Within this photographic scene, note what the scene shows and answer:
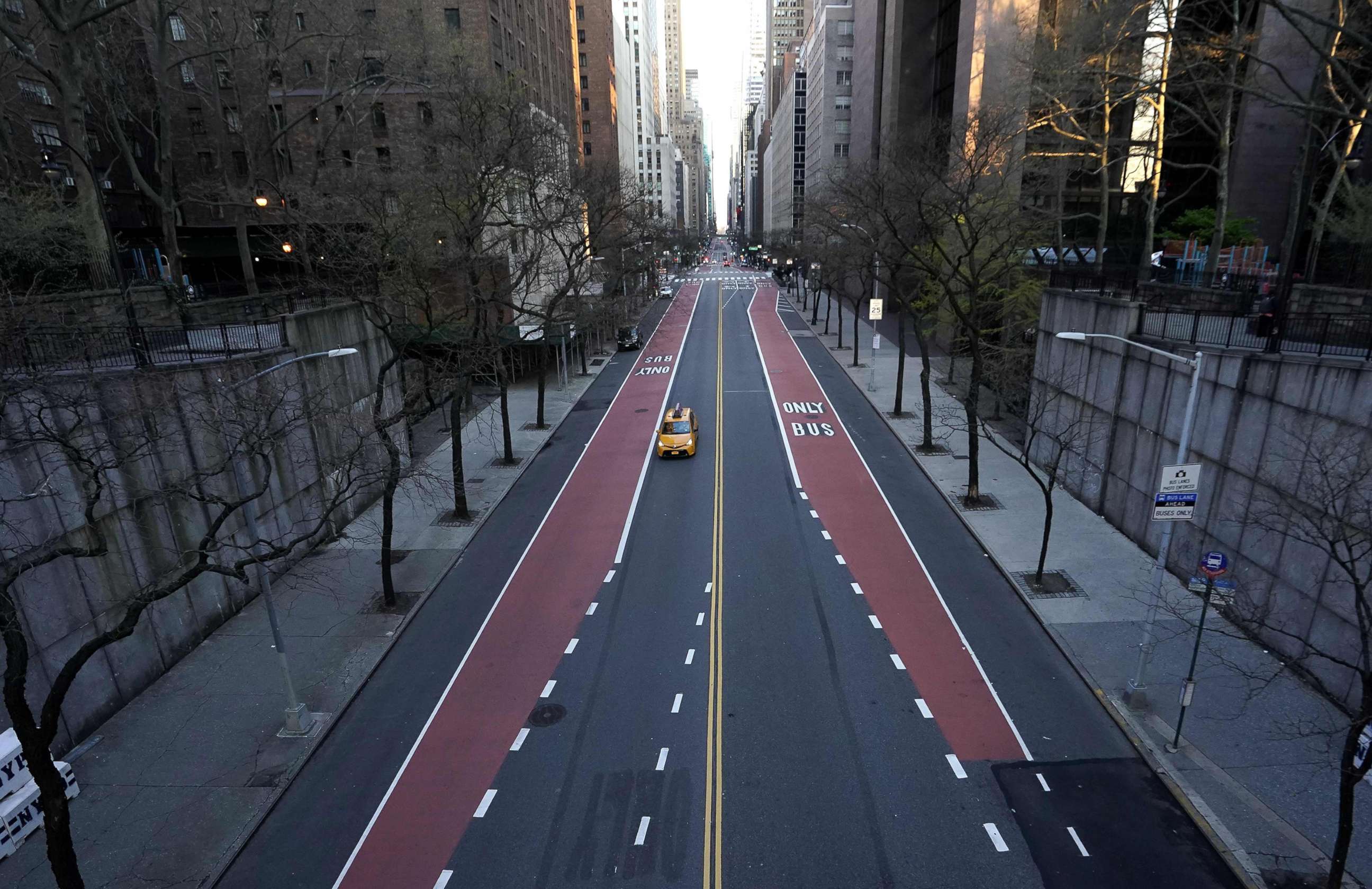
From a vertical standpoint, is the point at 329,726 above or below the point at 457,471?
below

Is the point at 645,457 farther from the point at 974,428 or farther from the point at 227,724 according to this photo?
the point at 227,724

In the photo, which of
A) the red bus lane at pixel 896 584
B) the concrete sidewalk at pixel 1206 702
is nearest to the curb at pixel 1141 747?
the concrete sidewalk at pixel 1206 702

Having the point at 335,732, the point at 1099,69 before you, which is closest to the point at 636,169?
the point at 1099,69

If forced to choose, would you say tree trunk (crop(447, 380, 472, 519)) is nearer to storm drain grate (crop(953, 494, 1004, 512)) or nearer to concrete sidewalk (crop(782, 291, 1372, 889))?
concrete sidewalk (crop(782, 291, 1372, 889))

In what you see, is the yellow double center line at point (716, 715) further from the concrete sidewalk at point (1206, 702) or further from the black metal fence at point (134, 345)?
the black metal fence at point (134, 345)

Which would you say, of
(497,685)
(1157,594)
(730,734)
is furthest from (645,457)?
(1157,594)

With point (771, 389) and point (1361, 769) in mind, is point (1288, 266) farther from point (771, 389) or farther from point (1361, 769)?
point (771, 389)
